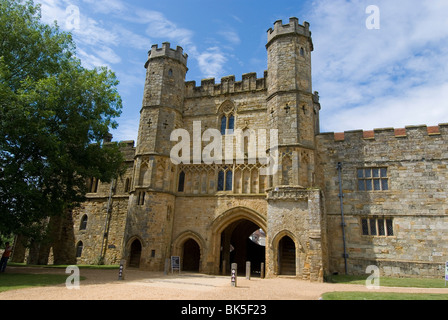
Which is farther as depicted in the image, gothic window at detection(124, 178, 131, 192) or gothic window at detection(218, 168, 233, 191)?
gothic window at detection(124, 178, 131, 192)

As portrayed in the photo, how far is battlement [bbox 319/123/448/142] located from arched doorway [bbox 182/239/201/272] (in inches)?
418

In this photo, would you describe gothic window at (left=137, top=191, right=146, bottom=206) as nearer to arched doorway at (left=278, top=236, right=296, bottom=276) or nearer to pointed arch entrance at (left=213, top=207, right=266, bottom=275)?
pointed arch entrance at (left=213, top=207, right=266, bottom=275)

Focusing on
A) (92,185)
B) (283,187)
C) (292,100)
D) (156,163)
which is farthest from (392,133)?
(92,185)

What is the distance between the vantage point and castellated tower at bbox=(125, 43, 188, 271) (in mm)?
17359

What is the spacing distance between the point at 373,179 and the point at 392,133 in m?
2.76

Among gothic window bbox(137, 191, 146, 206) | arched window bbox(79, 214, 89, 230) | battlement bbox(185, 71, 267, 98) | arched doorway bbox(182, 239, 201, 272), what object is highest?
battlement bbox(185, 71, 267, 98)

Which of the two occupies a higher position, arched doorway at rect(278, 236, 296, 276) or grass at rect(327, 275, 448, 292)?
arched doorway at rect(278, 236, 296, 276)

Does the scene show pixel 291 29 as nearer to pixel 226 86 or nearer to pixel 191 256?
pixel 226 86

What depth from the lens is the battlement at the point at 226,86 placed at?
64.4 feet

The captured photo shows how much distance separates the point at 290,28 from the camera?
18.3m

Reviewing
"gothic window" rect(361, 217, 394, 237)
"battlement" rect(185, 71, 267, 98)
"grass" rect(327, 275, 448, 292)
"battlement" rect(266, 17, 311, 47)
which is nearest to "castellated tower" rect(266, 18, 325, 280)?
"battlement" rect(266, 17, 311, 47)
